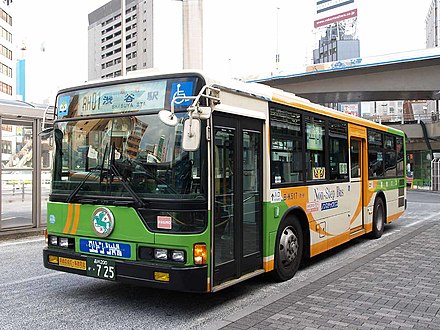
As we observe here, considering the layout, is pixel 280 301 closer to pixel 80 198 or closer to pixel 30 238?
pixel 80 198

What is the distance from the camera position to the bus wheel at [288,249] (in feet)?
22.3

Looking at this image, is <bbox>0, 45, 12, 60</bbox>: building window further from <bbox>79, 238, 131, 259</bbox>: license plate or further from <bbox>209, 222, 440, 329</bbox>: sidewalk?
<bbox>209, 222, 440, 329</bbox>: sidewalk

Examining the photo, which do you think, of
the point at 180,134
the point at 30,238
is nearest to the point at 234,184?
the point at 180,134

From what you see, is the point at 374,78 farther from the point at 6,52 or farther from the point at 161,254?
the point at 6,52

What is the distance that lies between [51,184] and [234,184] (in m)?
2.40

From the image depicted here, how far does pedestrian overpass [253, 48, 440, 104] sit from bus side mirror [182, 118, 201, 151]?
69.4 ft

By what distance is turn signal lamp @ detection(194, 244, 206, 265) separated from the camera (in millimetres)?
5109

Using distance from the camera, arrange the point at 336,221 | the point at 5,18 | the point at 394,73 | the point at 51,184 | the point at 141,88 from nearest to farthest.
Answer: the point at 141,88
the point at 51,184
the point at 336,221
the point at 394,73
the point at 5,18

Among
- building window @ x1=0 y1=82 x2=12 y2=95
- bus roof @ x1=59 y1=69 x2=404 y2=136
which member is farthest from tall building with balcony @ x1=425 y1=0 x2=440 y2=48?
building window @ x1=0 y1=82 x2=12 y2=95

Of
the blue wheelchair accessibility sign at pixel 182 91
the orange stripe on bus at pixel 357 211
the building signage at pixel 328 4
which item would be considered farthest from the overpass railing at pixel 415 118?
the building signage at pixel 328 4

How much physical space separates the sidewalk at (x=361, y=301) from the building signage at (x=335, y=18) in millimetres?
89458

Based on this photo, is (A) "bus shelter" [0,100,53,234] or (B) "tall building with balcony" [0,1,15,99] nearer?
(A) "bus shelter" [0,100,53,234]

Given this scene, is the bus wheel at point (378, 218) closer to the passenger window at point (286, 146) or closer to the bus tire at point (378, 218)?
the bus tire at point (378, 218)

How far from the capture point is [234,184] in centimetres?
584
